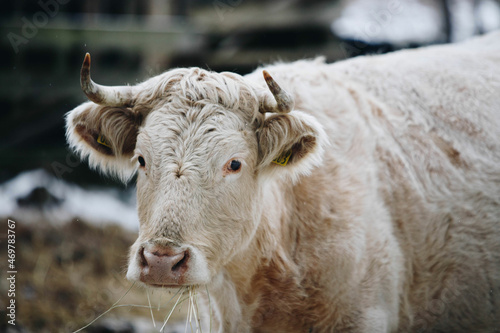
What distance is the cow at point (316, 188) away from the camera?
9.98 feet

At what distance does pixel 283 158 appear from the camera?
11.0 feet

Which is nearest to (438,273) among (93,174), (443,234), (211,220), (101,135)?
(443,234)

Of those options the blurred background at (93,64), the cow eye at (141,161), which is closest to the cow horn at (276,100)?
the cow eye at (141,161)

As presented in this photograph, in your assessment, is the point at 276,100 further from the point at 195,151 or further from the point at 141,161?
the point at 141,161

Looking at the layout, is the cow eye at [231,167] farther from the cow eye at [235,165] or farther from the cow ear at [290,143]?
the cow ear at [290,143]

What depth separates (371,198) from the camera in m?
3.77

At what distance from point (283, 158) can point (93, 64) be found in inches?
239

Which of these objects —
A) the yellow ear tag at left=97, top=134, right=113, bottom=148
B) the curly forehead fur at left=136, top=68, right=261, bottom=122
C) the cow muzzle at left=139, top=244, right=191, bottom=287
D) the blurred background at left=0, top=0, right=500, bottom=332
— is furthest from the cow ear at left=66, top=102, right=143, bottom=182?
the blurred background at left=0, top=0, right=500, bottom=332

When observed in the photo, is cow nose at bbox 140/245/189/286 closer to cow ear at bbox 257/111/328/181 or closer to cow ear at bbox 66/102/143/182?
cow ear at bbox 257/111/328/181

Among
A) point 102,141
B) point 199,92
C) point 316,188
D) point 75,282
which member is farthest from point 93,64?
point 316,188

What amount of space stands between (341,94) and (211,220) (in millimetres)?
1617

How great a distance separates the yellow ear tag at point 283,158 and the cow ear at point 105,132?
0.89 metres

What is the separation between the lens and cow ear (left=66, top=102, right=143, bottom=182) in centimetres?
343

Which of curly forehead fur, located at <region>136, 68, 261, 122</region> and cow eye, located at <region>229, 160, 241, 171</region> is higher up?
curly forehead fur, located at <region>136, 68, 261, 122</region>
